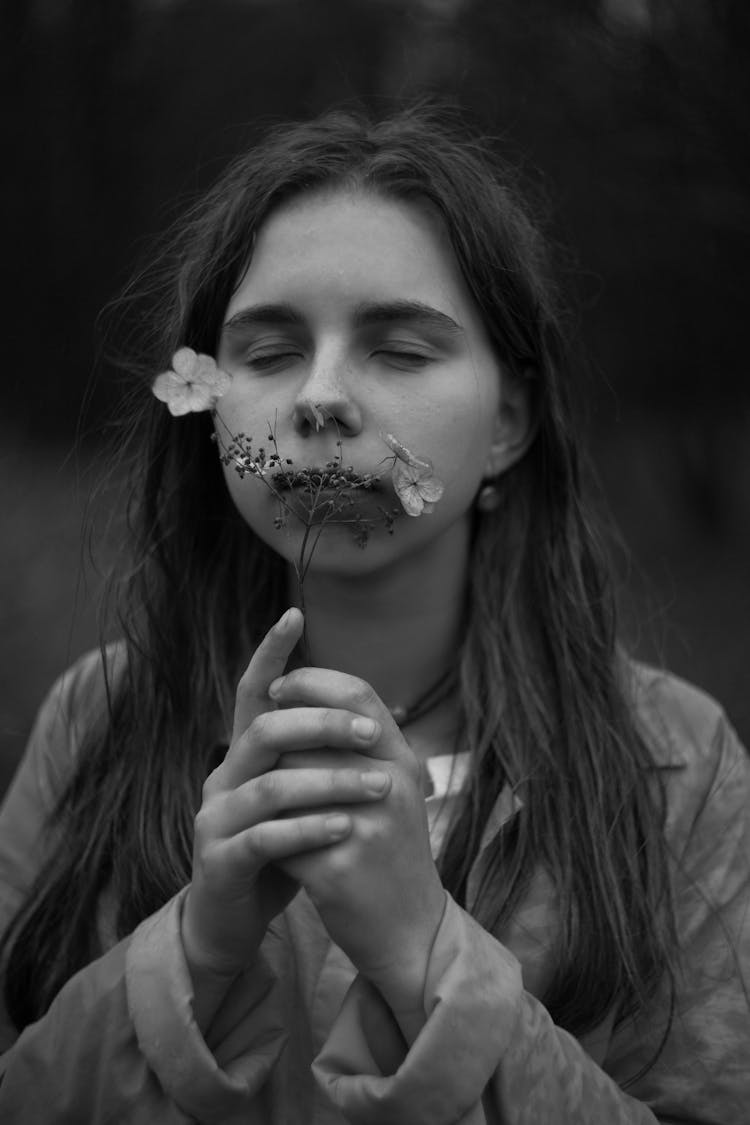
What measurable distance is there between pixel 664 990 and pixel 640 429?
6.35 ft

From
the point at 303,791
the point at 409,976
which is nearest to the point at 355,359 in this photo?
the point at 303,791

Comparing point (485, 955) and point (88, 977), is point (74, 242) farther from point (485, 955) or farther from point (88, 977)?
point (485, 955)

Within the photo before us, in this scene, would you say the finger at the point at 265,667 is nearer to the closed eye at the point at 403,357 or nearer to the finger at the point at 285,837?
the finger at the point at 285,837

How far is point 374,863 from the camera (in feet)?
4.78

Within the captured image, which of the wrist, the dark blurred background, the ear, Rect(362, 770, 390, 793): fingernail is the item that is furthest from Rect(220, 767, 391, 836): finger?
the dark blurred background

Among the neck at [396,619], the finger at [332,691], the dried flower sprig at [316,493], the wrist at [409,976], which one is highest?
the dried flower sprig at [316,493]

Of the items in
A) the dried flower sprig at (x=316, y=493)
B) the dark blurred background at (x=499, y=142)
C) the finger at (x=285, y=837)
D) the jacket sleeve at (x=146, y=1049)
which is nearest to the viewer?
the finger at (x=285, y=837)

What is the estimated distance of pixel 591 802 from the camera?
198 cm

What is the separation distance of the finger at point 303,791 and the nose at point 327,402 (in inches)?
19.5

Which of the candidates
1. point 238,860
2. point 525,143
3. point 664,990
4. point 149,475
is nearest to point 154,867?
point 238,860

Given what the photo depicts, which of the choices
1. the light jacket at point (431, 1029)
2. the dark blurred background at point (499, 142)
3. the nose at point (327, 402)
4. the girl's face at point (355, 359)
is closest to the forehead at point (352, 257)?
the girl's face at point (355, 359)

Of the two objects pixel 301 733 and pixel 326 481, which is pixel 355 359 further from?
pixel 301 733

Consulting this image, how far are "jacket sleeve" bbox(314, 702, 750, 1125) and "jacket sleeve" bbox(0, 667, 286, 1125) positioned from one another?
6.0 inches

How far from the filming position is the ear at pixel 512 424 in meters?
2.12
